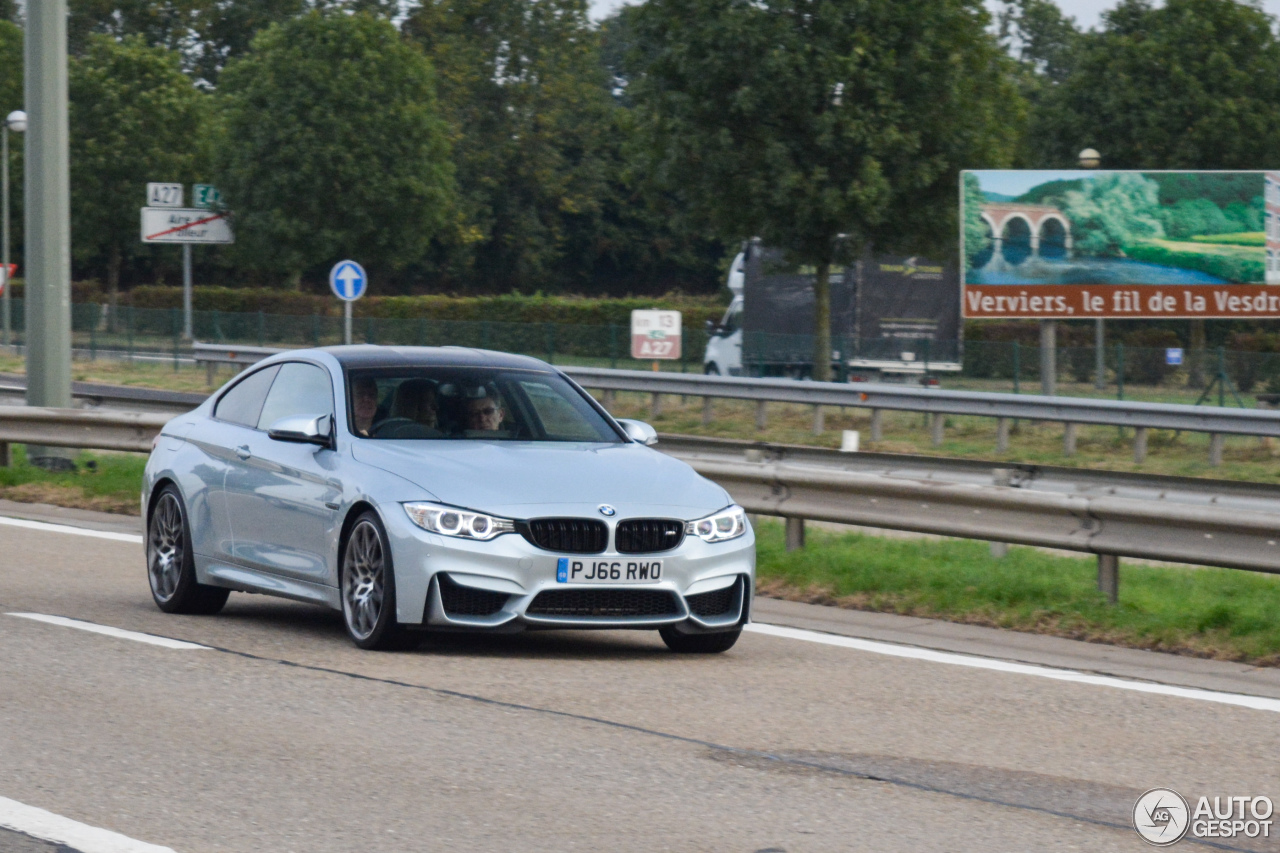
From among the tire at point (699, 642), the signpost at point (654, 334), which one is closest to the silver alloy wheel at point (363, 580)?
the tire at point (699, 642)

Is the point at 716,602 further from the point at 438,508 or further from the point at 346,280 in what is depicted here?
the point at 346,280

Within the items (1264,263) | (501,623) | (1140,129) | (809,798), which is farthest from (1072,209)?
(809,798)

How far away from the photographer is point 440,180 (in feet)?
203

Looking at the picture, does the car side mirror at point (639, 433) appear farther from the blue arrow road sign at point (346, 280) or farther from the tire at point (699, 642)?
the blue arrow road sign at point (346, 280)

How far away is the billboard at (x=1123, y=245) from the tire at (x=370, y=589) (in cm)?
2526

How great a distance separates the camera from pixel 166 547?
10.0 m

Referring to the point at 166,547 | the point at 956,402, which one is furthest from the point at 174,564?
the point at 956,402

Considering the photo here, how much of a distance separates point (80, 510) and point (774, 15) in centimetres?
2119

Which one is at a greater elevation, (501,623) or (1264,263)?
(1264,263)

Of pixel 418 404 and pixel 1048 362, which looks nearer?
pixel 418 404

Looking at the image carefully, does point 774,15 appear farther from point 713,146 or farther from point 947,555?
point 947,555

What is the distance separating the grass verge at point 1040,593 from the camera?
31.3 ft

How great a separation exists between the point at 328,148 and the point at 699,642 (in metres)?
51.3

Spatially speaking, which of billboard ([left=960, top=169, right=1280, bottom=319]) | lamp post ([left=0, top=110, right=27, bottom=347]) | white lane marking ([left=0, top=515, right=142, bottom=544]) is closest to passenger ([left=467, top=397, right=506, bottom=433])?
white lane marking ([left=0, top=515, right=142, bottom=544])
